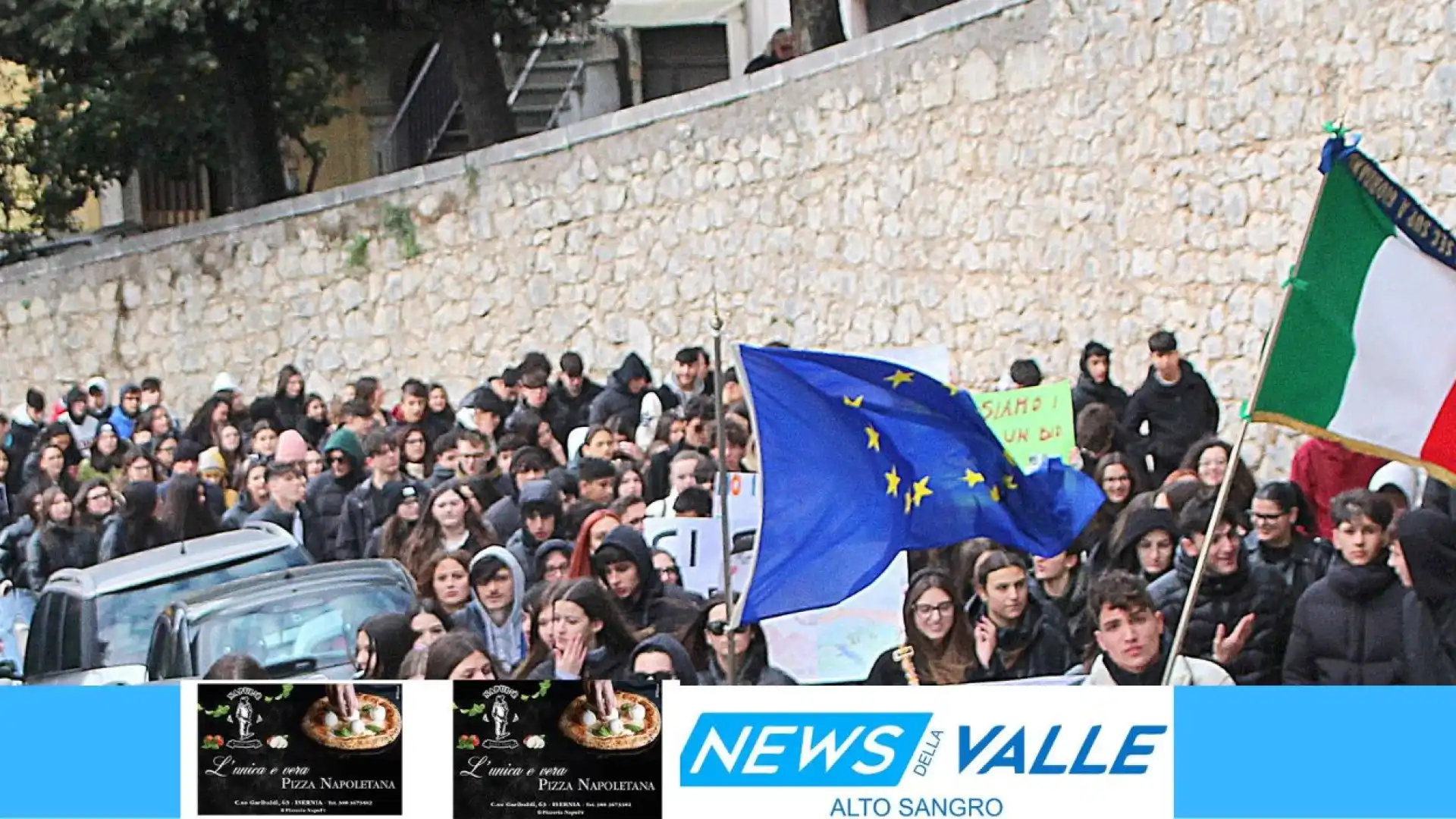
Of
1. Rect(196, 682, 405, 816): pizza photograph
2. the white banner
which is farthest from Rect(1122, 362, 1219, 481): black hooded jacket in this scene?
Rect(196, 682, 405, 816): pizza photograph

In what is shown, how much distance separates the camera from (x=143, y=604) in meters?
8.84

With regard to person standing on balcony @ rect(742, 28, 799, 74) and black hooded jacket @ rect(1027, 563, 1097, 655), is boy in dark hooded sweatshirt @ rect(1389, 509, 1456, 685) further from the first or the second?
person standing on balcony @ rect(742, 28, 799, 74)

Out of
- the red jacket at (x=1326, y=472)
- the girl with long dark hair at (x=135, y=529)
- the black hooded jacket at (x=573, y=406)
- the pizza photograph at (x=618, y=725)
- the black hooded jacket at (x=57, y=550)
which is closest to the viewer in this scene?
the pizza photograph at (x=618, y=725)

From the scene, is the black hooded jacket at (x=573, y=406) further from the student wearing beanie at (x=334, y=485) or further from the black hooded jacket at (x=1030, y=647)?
the black hooded jacket at (x=1030, y=647)

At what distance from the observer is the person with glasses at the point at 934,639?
7.10m

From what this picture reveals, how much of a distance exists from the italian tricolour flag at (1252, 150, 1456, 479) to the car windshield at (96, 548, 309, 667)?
4214 mm

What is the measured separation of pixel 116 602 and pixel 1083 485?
3.83 metres

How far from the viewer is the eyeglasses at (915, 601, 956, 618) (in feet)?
23.4

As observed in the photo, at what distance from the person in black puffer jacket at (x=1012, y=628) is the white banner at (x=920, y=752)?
0.79 metres

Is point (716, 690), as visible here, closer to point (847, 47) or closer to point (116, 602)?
point (116, 602)

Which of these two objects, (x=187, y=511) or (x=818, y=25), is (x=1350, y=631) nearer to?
(x=187, y=511)

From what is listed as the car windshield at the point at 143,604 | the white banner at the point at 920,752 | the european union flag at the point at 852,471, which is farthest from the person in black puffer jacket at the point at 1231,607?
the car windshield at the point at 143,604

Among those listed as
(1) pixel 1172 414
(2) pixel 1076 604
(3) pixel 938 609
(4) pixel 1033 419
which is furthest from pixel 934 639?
(1) pixel 1172 414

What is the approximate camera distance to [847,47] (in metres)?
14.3
